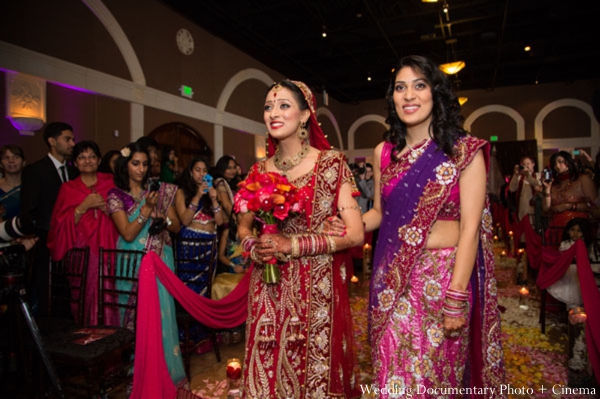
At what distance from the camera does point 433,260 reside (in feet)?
5.04

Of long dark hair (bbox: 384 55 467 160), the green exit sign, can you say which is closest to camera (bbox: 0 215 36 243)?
long dark hair (bbox: 384 55 467 160)

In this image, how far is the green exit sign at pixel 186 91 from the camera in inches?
301

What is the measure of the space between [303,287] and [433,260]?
0.55 m

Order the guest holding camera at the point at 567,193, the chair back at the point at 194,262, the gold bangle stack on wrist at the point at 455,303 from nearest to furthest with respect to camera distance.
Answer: the gold bangle stack on wrist at the point at 455,303
the chair back at the point at 194,262
the guest holding camera at the point at 567,193

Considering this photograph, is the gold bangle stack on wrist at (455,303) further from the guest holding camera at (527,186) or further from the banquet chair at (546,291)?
the guest holding camera at (527,186)

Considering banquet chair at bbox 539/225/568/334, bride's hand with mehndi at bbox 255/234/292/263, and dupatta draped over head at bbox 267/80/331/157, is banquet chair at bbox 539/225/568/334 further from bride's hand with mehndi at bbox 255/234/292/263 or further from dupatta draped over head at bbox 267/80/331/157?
bride's hand with mehndi at bbox 255/234/292/263

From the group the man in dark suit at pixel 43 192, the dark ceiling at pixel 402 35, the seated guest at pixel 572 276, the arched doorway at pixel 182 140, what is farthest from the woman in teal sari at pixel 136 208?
the dark ceiling at pixel 402 35

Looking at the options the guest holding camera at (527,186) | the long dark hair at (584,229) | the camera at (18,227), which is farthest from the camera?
the guest holding camera at (527,186)

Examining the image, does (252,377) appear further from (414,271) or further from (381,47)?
(381,47)

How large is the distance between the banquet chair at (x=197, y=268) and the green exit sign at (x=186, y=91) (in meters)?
4.87

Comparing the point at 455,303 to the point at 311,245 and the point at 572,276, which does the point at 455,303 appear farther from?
the point at 572,276

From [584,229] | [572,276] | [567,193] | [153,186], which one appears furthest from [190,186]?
[567,193]

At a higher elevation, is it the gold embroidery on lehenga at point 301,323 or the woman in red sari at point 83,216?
the woman in red sari at point 83,216

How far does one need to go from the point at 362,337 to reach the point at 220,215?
1.90 meters
